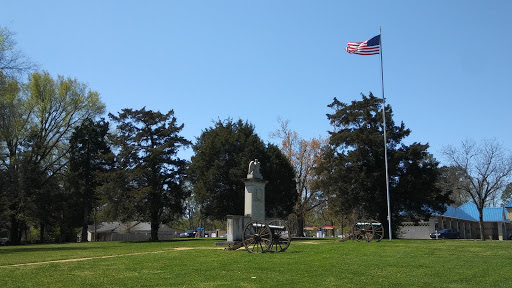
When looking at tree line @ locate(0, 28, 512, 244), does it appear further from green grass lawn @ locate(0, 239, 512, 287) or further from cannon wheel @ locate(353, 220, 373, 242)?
green grass lawn @ locate(0, 239, 512, 287)

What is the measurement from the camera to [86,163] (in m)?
49.6

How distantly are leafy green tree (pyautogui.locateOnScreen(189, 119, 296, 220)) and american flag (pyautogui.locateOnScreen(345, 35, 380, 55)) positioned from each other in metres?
15.2

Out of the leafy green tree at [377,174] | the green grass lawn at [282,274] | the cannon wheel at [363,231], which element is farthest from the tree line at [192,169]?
the green grass lawn at [282,274]

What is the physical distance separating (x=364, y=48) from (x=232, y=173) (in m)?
16.8

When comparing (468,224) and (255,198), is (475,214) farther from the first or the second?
(255,198)

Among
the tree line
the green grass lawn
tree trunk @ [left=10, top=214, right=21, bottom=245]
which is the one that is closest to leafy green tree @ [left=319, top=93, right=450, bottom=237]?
the tree line

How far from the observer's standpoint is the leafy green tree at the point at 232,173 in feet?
134

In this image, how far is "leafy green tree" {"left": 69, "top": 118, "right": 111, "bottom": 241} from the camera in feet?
160

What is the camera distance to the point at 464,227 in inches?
2291

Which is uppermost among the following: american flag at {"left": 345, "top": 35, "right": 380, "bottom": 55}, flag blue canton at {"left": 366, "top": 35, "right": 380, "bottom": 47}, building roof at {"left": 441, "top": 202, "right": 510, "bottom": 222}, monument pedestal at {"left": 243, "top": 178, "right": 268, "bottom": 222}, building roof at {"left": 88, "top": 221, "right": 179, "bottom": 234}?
flag blue canton at {"left": 366, "top": 35, "right": 380, "bottom": 47}

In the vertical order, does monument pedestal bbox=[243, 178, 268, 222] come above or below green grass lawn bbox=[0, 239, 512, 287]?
above

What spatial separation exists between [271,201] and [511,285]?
33.4 meters

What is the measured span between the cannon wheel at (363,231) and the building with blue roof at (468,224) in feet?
86.7

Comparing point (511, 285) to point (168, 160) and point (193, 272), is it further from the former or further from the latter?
point (168, 160)
